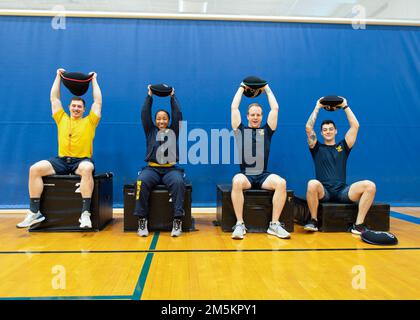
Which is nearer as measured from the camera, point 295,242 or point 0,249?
point 0,249

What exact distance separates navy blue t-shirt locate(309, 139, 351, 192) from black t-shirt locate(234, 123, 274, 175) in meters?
0.50

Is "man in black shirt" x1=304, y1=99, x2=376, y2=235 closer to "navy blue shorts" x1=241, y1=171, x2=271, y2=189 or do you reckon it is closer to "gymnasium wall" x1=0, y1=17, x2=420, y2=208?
"navy blue shorts" x1=241, y1=171, x2=271, y2=189

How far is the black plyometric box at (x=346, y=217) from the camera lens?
288 cm

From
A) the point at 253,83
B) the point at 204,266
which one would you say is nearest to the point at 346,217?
the point at 253,83

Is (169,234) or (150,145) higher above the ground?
(150,145)

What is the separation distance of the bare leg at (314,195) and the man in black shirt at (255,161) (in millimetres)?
272

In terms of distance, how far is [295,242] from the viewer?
98.6 inches

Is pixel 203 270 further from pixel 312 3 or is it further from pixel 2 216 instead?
pixel 312 3

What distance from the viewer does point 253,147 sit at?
3107 millimetres

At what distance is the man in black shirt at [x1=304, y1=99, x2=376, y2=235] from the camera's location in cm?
279

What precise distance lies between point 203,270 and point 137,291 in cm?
43

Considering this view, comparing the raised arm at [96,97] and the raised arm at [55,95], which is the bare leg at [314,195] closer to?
the raised arm at [96,97]

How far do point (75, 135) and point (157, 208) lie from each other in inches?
42.5
